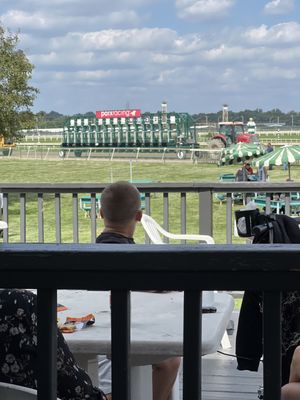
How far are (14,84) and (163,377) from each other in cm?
1981

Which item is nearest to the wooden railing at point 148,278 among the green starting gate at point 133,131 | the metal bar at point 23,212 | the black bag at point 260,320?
the black bag at point 260,320

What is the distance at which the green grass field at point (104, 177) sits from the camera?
56.5 feet

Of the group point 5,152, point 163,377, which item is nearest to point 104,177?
point 5,152

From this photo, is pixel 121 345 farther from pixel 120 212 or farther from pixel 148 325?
pixel 120 212

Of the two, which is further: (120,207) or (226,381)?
(226,381)

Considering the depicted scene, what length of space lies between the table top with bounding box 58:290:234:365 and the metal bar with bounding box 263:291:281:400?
0.93 m

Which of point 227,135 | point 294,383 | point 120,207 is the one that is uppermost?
point 227,135

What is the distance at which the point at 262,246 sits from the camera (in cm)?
125

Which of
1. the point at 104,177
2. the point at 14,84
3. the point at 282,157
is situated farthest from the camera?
the point at 104,177

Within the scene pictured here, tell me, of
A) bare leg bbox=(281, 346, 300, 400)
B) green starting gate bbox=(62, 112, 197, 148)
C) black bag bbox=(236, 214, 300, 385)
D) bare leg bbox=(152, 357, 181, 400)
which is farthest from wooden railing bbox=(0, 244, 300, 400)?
green starting gate bbox=(62, 112, 197, 148)

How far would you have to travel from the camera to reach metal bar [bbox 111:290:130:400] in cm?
125

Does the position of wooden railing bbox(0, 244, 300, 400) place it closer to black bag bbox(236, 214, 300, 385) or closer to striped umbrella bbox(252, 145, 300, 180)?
black bag bbox(236, 214, 300, 385)

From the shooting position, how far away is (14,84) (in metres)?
22.0

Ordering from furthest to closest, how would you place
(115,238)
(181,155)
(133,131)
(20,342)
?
(133,131) < (181,155) < (115,238) < (20,342)
